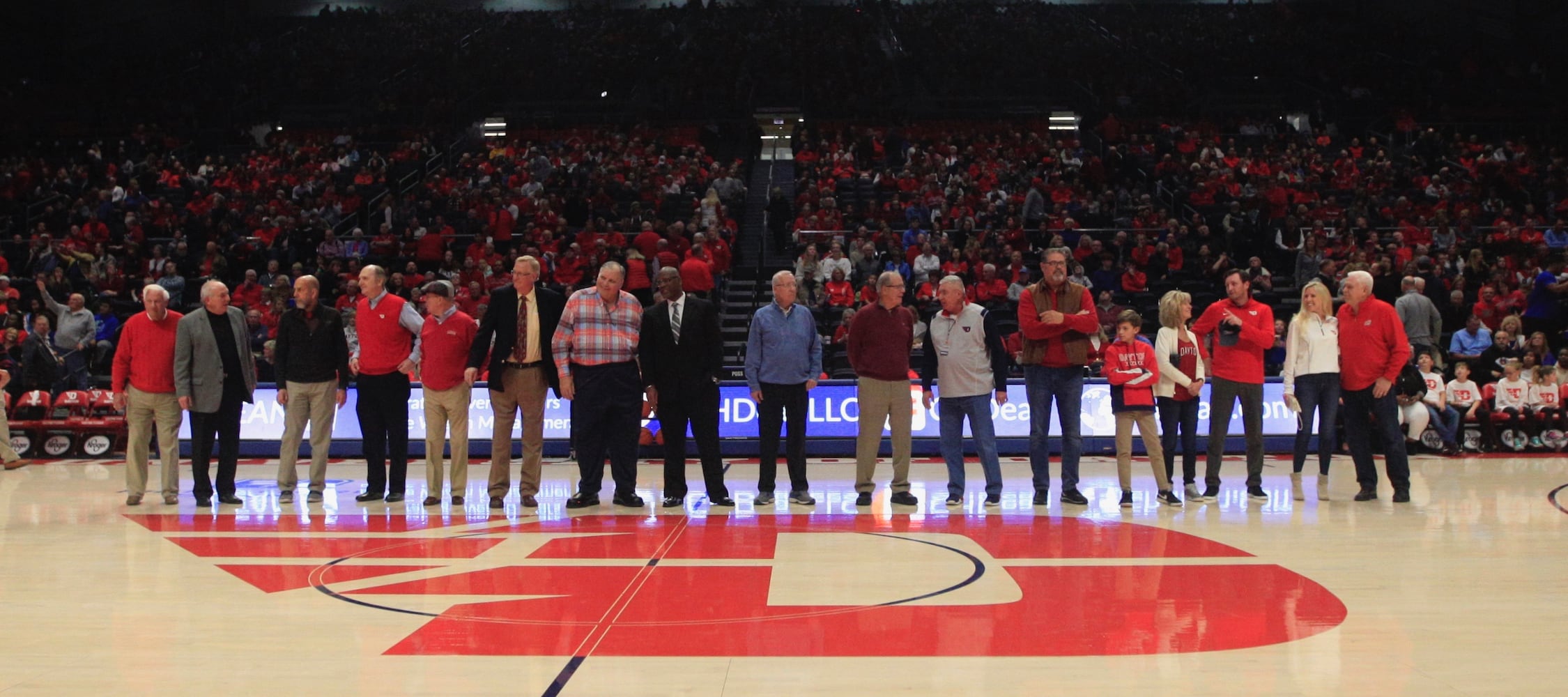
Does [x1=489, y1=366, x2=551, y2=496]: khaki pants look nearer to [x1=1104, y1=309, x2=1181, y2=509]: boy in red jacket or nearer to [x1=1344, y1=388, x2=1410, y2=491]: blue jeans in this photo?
[x1=1104, y1=309, x2=1181, y2=509]: boy in red jacket

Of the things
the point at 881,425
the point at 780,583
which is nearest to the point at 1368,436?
the point at 881,425

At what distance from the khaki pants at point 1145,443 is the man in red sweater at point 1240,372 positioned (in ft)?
1.25

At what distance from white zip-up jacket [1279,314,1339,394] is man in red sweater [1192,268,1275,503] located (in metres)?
0.18

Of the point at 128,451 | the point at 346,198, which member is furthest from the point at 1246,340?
the point at 346,198

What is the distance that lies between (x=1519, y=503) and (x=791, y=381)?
206 inches

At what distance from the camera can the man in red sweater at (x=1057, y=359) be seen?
28.4 ft

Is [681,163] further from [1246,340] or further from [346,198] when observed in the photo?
[1246,340]

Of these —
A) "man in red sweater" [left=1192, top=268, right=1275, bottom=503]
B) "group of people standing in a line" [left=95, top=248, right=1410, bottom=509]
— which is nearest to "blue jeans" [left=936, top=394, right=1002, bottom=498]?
"group of people standing in a line" [left=95, top=248, right=1410, bottom=509]

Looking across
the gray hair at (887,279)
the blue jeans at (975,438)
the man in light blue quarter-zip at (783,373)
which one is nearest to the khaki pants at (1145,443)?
the blue jeans at (975,438)

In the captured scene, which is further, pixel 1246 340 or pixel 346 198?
pixel 346 198

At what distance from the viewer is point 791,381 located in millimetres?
8820

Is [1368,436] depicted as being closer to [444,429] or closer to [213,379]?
[444,429]

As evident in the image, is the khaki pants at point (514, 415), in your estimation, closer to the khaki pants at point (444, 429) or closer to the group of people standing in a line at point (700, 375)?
the group of people standing in a line at point (700, 375)

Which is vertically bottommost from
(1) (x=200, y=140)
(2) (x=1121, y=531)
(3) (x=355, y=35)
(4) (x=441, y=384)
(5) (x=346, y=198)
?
(2) (x=1121, y=531)
